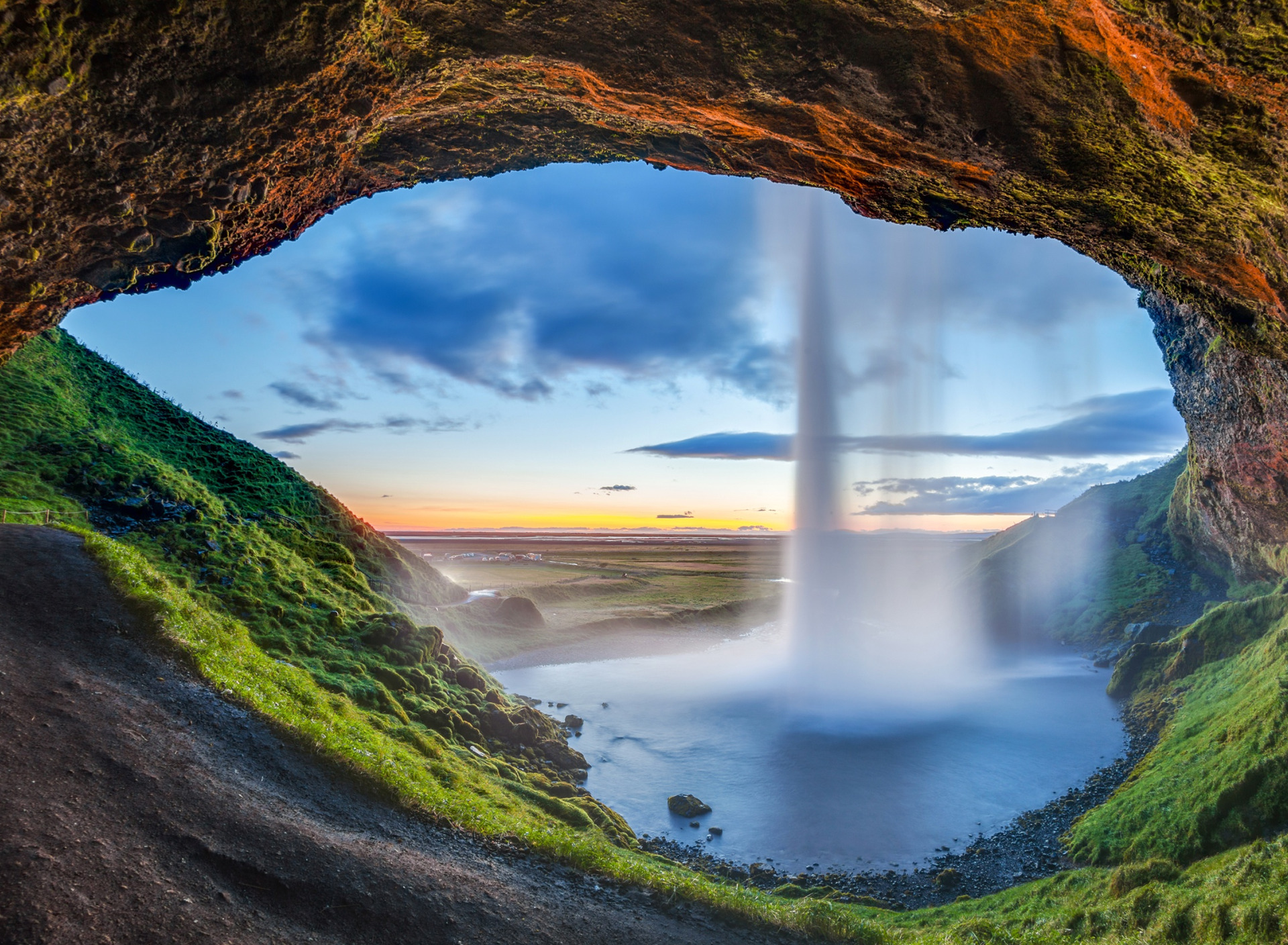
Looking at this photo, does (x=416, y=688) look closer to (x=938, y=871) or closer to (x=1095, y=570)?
(x=938, y=871)

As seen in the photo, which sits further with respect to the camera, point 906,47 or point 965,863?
point 965,863

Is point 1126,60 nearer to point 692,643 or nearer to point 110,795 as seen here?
point 110,795

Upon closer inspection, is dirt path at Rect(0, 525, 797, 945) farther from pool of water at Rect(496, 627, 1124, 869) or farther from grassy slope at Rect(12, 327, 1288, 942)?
pool of water at Rect(496, 627, 1124, 869)

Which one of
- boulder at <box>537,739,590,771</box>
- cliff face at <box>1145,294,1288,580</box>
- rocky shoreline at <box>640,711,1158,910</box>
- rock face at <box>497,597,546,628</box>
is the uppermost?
cliff face at <box>1145,294,1288,580</box>

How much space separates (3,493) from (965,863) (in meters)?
36.9

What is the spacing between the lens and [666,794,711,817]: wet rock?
2248 centimetres

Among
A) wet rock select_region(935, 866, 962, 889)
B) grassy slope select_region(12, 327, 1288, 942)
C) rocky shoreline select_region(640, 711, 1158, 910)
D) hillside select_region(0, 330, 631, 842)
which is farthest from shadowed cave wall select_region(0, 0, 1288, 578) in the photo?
wet rock select_region(935, 866, 962, 889)

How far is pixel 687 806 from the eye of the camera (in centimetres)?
2264

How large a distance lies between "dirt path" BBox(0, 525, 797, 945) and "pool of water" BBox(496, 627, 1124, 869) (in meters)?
11.6

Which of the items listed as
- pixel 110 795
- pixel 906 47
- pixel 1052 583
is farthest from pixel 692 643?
pixel 906 47

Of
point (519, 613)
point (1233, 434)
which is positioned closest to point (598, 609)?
point (519, 613)

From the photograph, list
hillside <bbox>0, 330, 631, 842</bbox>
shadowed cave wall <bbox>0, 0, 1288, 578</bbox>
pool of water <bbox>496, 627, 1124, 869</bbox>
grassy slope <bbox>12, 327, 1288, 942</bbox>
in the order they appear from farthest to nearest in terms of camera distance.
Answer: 1. pool of water <bbox>496, 627, 1124, 869</bbox>
2. hillside <bbox>0, 330, 631, 842</bbox>
3. grassy slope <bbox>12, 327, 1288, 942</bbox>
4. shadowed cave wall <bbox>0, 0, 1288, 578</bbox>

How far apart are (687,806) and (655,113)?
22713 mm

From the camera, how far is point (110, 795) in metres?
9.66
